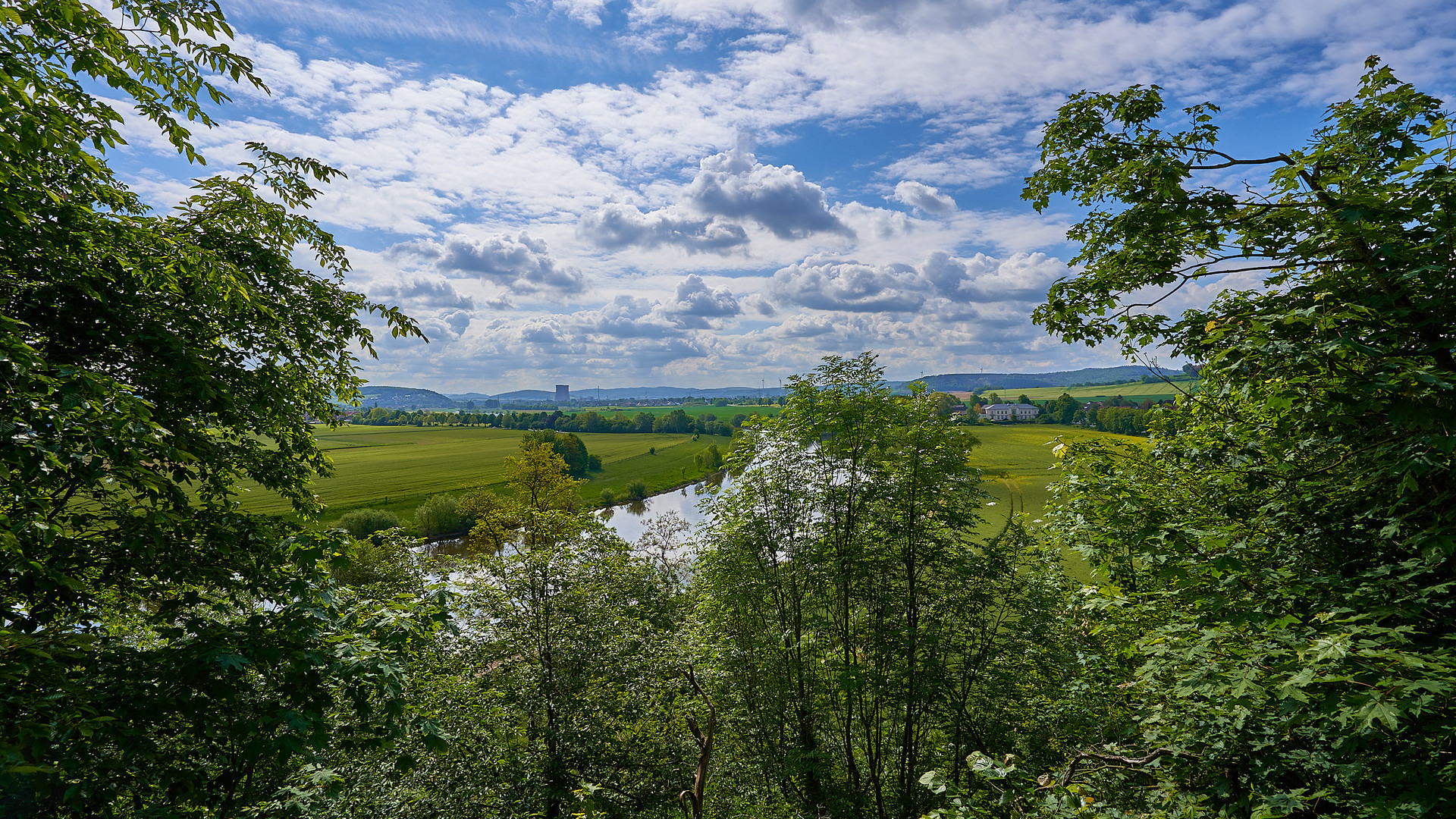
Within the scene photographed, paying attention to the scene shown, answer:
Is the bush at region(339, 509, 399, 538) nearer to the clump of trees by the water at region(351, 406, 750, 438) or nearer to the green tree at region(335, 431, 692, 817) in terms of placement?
the green tree at region(335, 431, 692, 817)

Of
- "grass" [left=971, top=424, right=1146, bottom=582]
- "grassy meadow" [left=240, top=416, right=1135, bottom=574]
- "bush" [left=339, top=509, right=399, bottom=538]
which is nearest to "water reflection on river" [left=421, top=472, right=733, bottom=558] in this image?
"grassy meadow" [left=240, top=416, right=1135, bottom=574]

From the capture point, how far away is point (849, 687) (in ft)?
31.5

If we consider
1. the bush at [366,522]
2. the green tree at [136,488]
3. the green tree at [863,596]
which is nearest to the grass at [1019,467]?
the green tree at [863,596]

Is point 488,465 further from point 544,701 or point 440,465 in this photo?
point 544,701

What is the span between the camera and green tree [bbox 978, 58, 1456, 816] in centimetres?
330

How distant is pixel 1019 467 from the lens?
191 ft

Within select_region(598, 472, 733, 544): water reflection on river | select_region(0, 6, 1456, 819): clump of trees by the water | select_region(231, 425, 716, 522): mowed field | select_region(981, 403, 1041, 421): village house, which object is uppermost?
select_region(0, 6, 1456, 819): clump of trees by the water

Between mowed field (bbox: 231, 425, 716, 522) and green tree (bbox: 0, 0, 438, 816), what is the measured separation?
37019 mm

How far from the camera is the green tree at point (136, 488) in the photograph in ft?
12.2

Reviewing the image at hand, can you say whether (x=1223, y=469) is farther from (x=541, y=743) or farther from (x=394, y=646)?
(x=541, y=743)

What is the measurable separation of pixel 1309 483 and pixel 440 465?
99695 millimetres

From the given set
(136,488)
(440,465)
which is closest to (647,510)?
(440,465)

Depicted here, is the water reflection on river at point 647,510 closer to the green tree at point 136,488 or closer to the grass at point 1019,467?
the grass at point 1019,467

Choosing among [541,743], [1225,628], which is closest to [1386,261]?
[1225,628]
